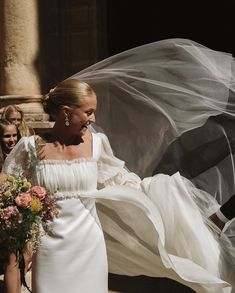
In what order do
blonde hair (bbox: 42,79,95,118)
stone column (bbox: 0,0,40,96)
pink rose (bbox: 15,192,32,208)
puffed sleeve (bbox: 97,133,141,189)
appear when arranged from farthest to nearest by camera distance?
stone column (bbox: 0,0,40,96) < puffed sleeve (bbox: 97,133,141,189) < blonde hair (bbox: 42,79,95,118) < pink rose (bbox: 15,192,32,208)

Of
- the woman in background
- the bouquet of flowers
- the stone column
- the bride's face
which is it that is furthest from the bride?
the stone column

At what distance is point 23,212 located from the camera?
10.2 ft

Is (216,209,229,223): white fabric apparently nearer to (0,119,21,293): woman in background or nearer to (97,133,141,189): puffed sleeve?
(97,133,141,189): puffed sleeve

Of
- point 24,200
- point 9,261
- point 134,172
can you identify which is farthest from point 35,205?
point 134,172

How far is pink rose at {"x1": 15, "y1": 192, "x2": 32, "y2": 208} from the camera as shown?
10.1 feet

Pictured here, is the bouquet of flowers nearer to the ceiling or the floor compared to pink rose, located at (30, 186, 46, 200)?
nearer to the floor

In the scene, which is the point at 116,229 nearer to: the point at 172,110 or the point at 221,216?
the point at 221,216

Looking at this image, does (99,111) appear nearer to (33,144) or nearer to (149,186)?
(149,186)

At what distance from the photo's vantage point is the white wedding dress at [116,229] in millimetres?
3254

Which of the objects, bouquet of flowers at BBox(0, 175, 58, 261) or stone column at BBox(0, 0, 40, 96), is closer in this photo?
bouquet of flowers at BBox(0, 175, 58, 261)

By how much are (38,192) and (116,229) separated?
1.03 meters

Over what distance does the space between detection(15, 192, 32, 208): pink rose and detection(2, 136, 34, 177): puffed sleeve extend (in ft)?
0.79

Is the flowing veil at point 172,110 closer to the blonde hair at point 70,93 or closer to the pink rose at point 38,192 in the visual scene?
the blonde hair at point 70,93

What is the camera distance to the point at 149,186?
3994 mm
